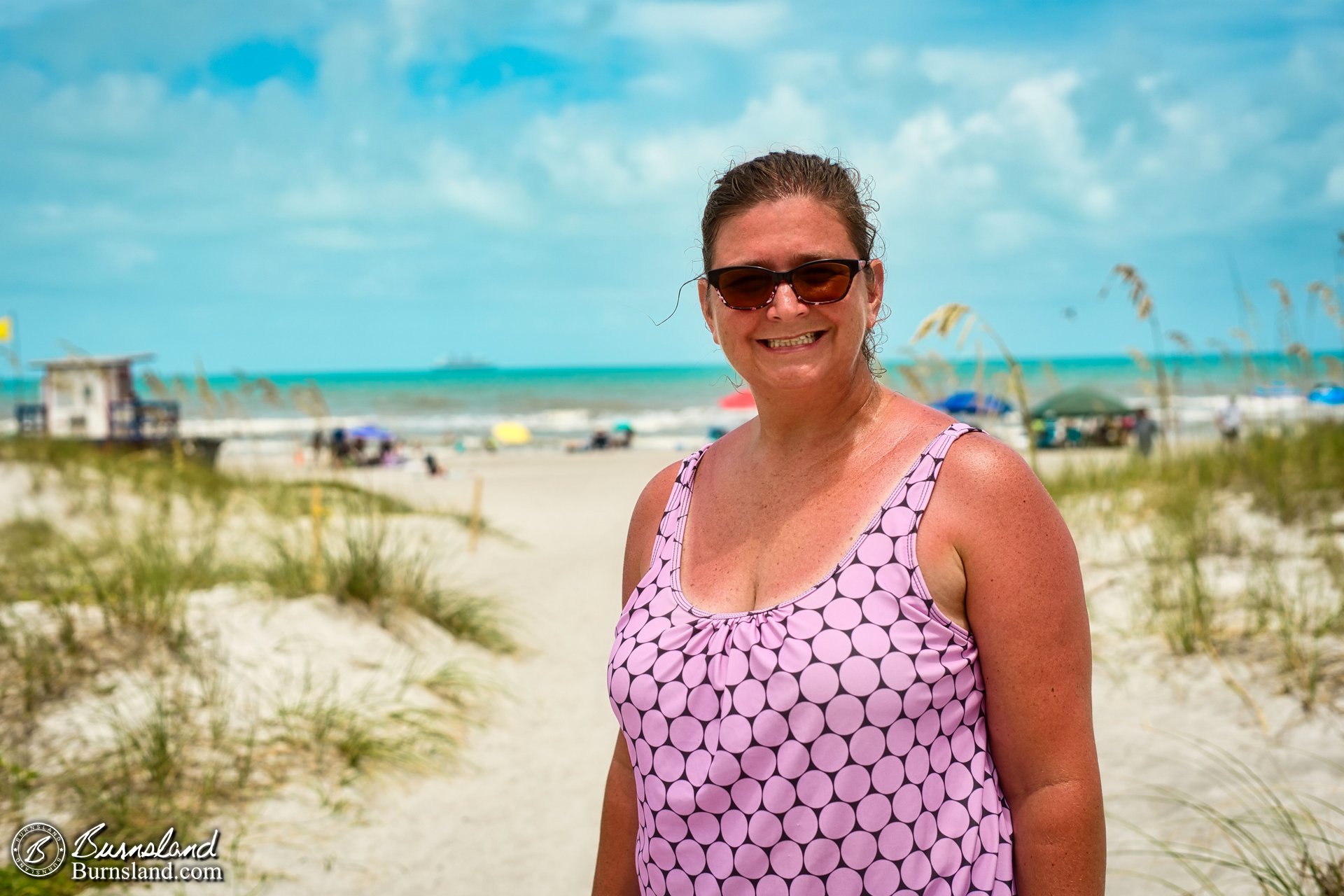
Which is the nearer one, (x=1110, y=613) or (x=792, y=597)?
(x=792, y=597)

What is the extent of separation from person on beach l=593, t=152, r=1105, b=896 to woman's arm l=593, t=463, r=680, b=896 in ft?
0.37

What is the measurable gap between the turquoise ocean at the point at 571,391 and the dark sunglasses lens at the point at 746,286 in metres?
0.48

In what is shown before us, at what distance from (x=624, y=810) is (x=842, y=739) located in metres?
0.58

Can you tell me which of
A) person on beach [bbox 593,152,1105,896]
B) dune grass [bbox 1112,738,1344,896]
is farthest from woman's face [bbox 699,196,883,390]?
dune grass [bbox 1112,738,1344,896]

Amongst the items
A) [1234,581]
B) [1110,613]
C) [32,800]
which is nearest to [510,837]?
[32,800]

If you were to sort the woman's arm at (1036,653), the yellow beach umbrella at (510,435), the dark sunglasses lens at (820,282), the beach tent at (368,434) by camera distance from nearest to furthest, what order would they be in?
the woman's arm at (1036,653)
the dark sunglasses lens at (820,282)
the beach tent at (368,434)
the yellow beach umbrella at (510,435)

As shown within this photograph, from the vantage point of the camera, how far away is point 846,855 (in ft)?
5.09

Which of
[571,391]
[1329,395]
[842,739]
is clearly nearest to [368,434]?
[1329,395]

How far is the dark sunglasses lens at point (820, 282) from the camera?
5.51ft

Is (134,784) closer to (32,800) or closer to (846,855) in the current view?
(32,800)

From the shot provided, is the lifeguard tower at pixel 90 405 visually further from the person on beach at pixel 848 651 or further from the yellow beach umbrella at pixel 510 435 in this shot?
the person on beach at pixel 848 651

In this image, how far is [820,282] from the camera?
5.52ft

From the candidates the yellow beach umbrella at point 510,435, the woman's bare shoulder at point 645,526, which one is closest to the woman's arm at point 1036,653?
the woman's bare shoulder at point 645,526

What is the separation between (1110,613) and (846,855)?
5074 millimetres
